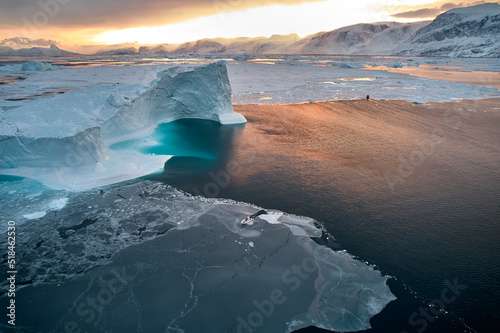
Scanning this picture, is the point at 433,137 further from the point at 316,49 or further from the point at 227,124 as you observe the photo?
the point at 316,49

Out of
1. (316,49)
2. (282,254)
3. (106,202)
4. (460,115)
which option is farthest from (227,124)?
(316,49)

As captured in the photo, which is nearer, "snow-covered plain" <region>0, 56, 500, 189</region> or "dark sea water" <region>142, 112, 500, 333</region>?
"dark sea water" <region>142, 112, 500, 333</region>

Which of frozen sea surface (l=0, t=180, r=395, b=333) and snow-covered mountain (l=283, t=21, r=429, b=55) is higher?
frozen sea surface (l=0, t=180, r=395, b=333)

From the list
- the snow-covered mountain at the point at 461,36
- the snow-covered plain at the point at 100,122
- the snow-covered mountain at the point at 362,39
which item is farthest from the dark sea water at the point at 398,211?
the snow-covered mountain at the point at 362,39

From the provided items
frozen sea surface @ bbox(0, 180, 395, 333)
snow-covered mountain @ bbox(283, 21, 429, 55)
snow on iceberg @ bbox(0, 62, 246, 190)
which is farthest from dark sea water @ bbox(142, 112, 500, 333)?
snow-covered mountain @ bbox(283, 21, 429, 55)

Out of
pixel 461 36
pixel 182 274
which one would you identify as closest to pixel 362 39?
pixel 461 36

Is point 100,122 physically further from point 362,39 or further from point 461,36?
point 362,39

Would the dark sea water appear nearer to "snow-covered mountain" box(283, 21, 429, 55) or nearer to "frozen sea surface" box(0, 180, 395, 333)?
"frozen sea surface" box(0, 180, 395, 333)

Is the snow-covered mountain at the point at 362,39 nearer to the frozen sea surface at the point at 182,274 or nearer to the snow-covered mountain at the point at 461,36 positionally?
the snow-covered mountain at the point at 461,36
